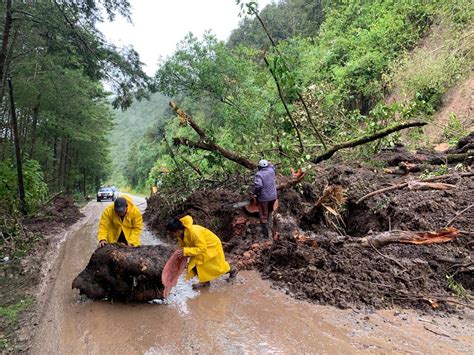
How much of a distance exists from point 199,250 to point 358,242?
247 centimetres

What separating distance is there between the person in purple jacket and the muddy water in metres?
2.24

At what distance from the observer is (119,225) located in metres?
6.52

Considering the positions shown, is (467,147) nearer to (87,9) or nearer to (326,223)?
(326,223)

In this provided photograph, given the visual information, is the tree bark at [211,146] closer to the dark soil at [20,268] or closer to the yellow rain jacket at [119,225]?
the yellow rain jacket at [119,225]

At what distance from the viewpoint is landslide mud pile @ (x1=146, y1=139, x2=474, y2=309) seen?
17.3 ft

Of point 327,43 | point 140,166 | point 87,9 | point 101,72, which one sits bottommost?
point 140,166

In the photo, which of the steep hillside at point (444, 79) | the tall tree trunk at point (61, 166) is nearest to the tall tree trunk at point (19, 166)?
the steep hillside at point (444, 79)

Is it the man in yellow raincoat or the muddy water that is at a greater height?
the man in yellow raincoat

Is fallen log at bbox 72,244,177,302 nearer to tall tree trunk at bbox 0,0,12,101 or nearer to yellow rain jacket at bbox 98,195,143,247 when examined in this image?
yellow rain jacket at bbox 98,195,143,247

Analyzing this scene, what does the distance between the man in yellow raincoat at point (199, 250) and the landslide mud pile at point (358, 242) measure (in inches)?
38.5

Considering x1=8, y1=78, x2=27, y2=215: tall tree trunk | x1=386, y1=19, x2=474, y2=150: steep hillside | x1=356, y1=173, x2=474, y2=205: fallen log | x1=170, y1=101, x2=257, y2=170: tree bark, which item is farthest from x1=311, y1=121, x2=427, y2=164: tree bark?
x1=8, y1=78, x2=27, y2=215: tall tree trunk

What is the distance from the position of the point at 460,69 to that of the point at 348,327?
1401 cm

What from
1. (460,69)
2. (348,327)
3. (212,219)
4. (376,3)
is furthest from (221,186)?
(376,3)

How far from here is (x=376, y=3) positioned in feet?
75.2
